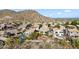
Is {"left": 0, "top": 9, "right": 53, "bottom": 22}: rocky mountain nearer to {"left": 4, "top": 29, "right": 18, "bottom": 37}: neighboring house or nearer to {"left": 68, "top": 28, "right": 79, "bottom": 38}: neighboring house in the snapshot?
{"left": 4, "top": 29, "right": 18, "bottom": 37}: neighboring house

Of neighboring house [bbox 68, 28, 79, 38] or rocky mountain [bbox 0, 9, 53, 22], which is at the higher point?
rocky mountain [bbox 0, 9, 53, 22]

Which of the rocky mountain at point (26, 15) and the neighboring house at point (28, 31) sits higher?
the rocky mountain at point (26, 15)

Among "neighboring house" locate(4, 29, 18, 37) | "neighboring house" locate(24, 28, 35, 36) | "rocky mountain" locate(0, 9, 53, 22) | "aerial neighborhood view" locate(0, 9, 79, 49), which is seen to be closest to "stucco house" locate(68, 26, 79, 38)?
Answer: "aerial neighborhood view" locate(0, 9, 79, 49)

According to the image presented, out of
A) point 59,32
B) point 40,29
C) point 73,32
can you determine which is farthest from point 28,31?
point 73,32

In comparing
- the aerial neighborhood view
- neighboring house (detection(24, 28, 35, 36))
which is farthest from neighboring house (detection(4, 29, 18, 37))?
neighboring house (detection(24, 28, 35, 36))

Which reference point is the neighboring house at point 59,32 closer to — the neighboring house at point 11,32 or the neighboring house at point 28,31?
the neighboring house at point 28,31

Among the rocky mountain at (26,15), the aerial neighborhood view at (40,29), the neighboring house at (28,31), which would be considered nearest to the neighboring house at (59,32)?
the aerial neighborhood view at (40,29)
